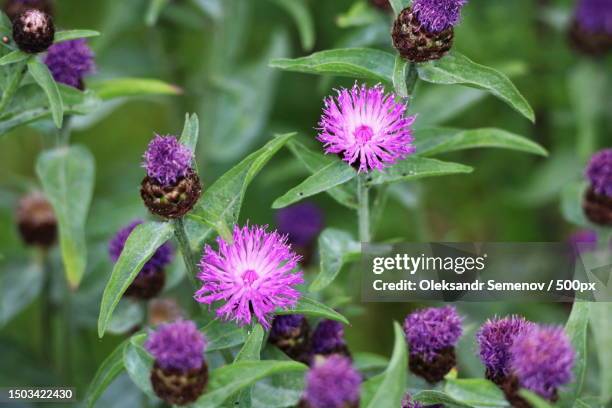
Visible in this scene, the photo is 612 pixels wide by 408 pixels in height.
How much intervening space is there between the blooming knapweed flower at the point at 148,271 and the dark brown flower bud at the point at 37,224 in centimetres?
55

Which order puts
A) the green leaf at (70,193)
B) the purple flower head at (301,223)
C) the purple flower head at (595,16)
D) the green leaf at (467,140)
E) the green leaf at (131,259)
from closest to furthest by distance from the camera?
the green leaf at (131,259) < the green leaf at (467,140) < the green leaf at (70,193) < the purple flower head at (301,223) < the purple flower head at (595,16)

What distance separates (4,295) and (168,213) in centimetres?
100

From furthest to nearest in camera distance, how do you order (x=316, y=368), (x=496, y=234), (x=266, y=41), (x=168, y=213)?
(x=266, y=41)
(x=496, y=234)
(x=168, y=213)
(x=316, y=368)

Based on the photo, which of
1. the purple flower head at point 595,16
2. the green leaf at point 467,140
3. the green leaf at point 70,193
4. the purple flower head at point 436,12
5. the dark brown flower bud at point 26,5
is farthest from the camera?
the purple flower head at point 595,16

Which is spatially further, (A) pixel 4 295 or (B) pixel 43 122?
(A) pixel 4 295

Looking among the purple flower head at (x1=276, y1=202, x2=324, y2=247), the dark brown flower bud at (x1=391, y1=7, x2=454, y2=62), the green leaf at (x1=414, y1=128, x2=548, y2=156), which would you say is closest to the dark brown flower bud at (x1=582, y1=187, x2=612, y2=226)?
the green leaf at (x1=414, y1=128, x2=548, y2=156)

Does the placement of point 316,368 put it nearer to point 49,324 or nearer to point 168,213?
point 168,213

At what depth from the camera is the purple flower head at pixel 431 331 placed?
136 centimetres

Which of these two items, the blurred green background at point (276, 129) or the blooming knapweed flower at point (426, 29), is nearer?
the blooming knapweed flower at point (426, 29)

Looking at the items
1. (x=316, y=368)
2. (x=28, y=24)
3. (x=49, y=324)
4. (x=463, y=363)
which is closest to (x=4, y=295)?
(x=49, y=324)

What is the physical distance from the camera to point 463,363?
2150 mm

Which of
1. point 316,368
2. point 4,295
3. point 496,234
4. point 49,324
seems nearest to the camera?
point 316,368

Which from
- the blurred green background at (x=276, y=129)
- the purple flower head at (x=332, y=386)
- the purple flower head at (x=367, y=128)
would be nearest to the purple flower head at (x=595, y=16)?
the blurred green background at (x=276, y=129)

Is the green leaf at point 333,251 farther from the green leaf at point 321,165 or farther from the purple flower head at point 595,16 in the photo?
the purple flower head at point 595,16
